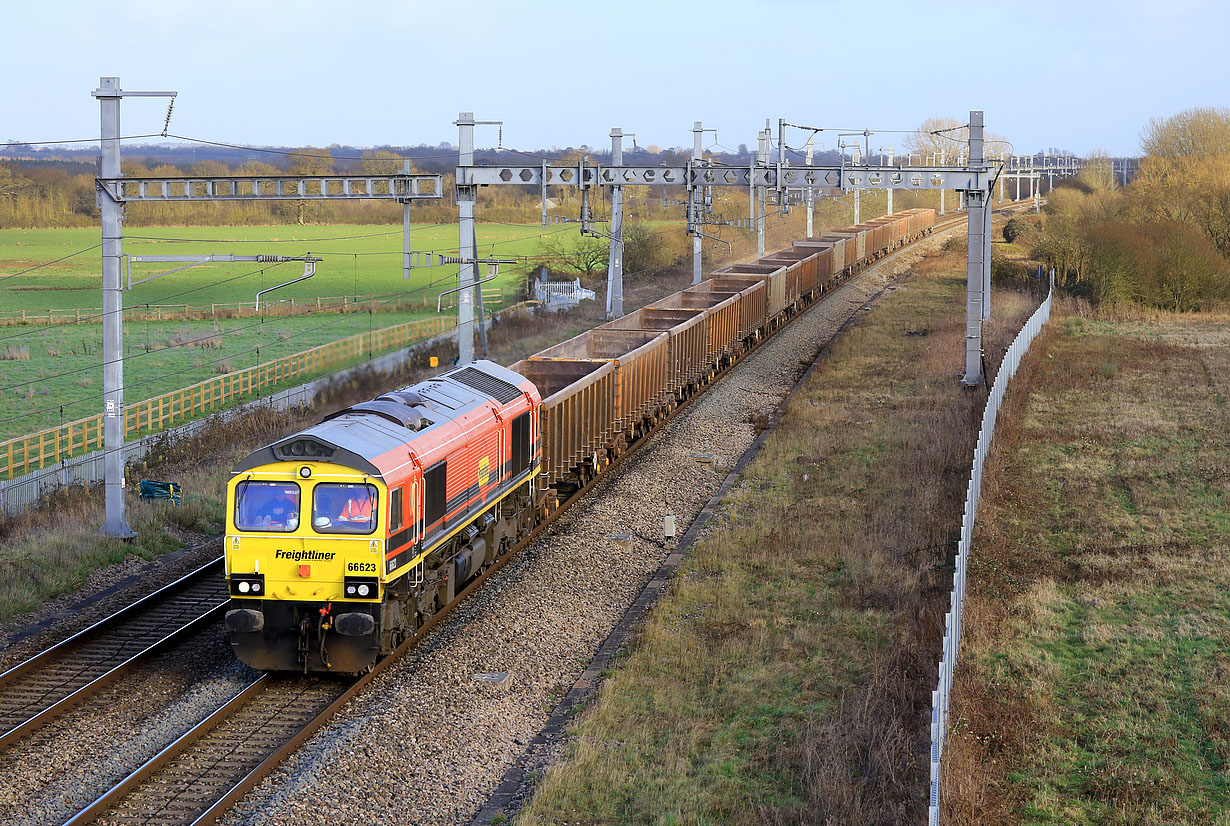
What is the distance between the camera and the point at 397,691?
551 inches

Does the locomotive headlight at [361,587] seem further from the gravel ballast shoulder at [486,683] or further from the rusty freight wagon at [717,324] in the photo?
the rusty freight wagon at [717,324]

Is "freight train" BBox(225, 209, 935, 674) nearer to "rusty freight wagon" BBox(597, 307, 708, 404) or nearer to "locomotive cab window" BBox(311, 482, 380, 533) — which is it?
"locomotive cab window" BBox(311, 482, 380, 533)

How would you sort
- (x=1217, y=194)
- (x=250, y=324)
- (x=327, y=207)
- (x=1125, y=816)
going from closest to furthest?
(x=1125, y=816)
(x=1217, y=194)
(x=250, y=324)
(x=327, y=207)

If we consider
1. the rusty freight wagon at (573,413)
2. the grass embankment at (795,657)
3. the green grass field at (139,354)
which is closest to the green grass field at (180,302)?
the green grass field at (139,354)

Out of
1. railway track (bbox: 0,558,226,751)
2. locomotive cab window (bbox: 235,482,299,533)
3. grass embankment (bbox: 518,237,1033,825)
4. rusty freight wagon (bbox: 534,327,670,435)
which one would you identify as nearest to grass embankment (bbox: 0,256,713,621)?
railway track (bbox: 0,558,226,751)

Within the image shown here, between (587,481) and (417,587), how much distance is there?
31.9 feet

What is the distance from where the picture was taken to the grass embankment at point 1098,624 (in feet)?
37.5

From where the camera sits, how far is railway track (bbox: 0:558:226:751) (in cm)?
1340

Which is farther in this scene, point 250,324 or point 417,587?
point 250,324

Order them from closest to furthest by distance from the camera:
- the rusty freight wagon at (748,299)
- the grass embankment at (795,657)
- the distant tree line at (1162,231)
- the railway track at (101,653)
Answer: the grass embankment at (795,657) → the railway track at (101,653) → the rusty freight wagon at (748,299) → the distant tree line at (1162,231)

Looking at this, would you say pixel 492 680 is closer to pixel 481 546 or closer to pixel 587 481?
pixel 481 546

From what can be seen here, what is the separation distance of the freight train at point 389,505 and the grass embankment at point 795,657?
9.33 ft

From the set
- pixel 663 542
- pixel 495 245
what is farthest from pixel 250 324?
pixel 663 542

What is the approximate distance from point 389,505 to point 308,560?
1.14 m
